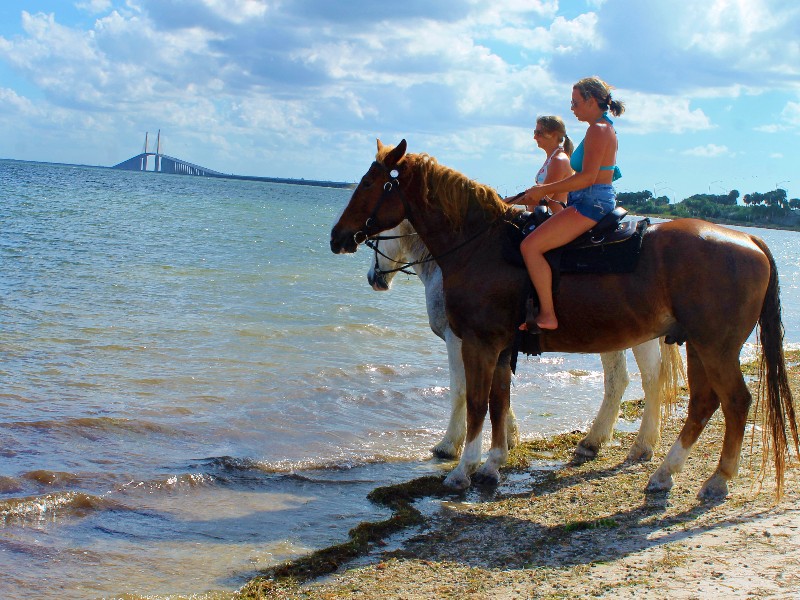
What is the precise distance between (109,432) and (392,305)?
11.0 meters

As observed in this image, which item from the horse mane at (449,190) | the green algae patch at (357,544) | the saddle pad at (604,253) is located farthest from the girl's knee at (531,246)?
the green algae patch at (357,544)

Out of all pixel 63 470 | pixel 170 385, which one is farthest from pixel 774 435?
pixel 170 385

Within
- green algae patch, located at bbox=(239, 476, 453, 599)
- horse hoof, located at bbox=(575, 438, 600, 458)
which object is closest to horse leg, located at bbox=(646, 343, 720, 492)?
horse hoof, located at bbox=(575, 438, 600, 458)

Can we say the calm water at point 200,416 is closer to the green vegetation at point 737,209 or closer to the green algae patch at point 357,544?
the green algae patch at point 357,544

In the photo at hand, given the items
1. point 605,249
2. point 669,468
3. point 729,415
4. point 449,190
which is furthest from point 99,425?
point 729,415

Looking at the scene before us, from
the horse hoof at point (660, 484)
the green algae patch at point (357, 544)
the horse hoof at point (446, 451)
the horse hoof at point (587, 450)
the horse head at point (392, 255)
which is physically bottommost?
the green algae patch at point (357, 544)

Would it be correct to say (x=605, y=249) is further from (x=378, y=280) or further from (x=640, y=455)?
(x=378, y=280)

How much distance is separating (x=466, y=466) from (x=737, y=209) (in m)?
125

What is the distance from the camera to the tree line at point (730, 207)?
112188 mm

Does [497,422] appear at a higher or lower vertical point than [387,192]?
lower

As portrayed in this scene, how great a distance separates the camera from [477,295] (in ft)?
21.0

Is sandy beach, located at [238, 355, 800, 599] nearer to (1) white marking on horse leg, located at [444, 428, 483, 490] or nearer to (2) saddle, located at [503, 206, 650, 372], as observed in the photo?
(1) white marking on horse leg, located at [444, 428, 483, 490]

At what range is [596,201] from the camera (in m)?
5.98

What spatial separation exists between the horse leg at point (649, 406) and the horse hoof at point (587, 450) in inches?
14.4
